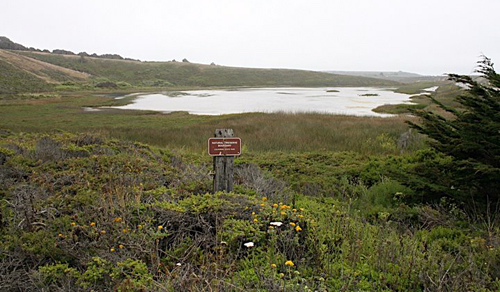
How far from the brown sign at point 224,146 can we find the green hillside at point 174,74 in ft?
262

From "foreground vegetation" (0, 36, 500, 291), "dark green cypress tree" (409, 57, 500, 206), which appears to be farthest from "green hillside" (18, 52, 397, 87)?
"dark green cypress tree" (409, 57, 500, 206)

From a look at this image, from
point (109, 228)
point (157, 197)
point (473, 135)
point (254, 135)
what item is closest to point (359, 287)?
point (109, 228)

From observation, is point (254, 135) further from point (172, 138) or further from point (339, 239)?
point (339, 239)

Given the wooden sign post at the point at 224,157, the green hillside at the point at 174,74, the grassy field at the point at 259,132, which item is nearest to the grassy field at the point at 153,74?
the green hillside at the point at 174,74

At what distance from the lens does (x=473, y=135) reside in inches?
223

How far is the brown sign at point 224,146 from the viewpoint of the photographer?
5453 mm

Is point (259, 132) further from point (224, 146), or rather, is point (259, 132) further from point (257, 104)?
point (257, 104)

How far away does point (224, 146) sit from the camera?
5.50 metres

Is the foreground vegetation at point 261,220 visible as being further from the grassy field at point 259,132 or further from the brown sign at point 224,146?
the grassy field at point 259,132

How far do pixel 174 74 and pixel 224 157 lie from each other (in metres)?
99.9

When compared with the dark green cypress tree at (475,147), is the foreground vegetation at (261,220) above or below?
below

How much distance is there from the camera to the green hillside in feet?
290

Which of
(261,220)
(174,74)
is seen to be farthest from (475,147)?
(174,74)

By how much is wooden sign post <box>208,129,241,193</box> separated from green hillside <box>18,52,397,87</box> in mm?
79794
